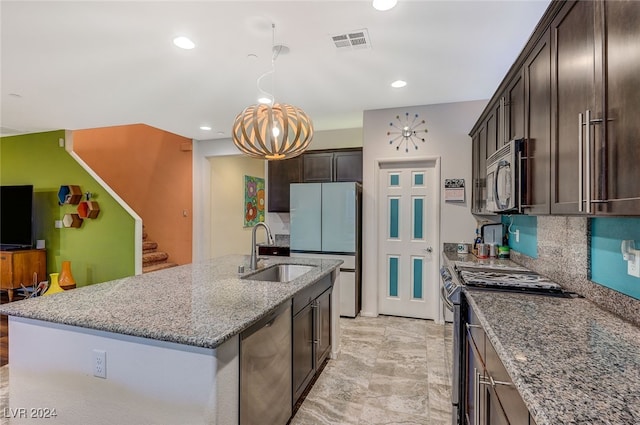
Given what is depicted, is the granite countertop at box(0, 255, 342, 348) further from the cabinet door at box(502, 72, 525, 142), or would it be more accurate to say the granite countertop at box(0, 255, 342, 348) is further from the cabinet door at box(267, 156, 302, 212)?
the cabinet door at box(267, 156, 302, 212)

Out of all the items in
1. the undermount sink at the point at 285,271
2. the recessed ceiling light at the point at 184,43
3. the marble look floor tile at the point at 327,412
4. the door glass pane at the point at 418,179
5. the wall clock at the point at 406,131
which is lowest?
the marble look floor tile at the point at 327,412

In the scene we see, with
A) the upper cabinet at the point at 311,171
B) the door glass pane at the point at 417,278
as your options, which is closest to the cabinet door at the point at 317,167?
the upper cabinet at the point at 311,171

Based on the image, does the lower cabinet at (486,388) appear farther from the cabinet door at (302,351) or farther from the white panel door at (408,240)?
the white panel door at (408,240)

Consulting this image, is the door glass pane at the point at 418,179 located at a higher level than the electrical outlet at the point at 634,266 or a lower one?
higher

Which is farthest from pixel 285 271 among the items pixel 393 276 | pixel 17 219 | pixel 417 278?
pixel 17 219

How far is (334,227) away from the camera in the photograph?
420 cm

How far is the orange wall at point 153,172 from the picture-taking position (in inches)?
239

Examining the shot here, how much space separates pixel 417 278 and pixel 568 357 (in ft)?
10.7

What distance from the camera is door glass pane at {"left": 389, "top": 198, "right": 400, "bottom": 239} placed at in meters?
4.29


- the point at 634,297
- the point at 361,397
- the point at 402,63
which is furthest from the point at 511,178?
the point at 361,397

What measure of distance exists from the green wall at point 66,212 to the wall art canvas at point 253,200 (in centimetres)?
250

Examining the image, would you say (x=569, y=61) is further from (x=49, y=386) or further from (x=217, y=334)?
(x=49, y=386)

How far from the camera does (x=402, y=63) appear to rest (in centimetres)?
292

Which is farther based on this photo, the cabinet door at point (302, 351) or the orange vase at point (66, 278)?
the orange vase at point (66, 278)
